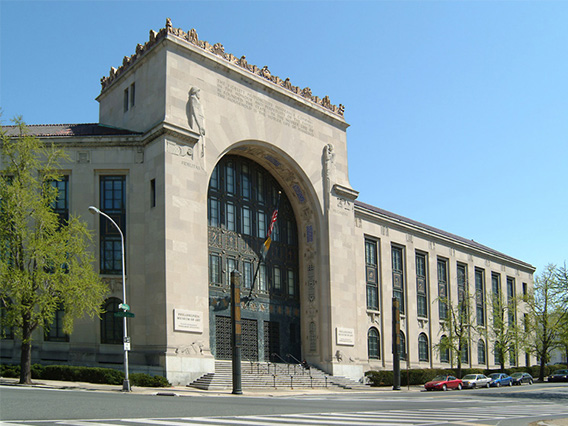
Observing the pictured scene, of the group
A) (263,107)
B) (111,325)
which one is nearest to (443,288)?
(263,107)

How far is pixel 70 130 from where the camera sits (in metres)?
43.0

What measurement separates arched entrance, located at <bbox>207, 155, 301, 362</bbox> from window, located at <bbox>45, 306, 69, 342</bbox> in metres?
9.29

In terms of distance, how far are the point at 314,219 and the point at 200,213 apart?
487 inches

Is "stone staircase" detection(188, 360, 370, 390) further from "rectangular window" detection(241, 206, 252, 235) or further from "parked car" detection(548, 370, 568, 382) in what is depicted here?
"parked car" detection(548, 370, 568, 382)

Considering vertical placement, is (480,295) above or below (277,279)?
below

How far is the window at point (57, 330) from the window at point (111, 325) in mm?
2139

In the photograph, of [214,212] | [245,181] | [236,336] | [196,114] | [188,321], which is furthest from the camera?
[245,181]

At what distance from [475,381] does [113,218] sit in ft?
100

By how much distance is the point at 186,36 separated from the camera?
4288 centimetres

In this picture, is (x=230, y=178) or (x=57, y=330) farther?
(x=230, y=178)

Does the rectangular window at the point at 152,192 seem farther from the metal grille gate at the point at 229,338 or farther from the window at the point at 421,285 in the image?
the window at the point at 421,285

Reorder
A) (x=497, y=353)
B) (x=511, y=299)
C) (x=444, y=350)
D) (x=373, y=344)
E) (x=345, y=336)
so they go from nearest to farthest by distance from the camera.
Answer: (x=345, y=336) < (x=373, y=344) < (x=444, y=350) < (x=497, y=353) < (x=511, y=299)

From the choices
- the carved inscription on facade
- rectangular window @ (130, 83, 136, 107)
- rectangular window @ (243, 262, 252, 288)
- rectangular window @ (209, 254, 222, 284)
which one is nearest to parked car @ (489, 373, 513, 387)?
rectangular window @ (243, 262, 252, 288)

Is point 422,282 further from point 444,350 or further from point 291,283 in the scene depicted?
point 291,283
